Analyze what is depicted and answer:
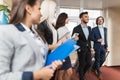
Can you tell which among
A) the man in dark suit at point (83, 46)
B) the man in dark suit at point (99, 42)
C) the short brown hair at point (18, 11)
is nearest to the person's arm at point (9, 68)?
the short brown hair at point (18, 11)

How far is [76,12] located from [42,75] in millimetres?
6922

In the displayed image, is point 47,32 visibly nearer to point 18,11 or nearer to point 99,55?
point 18,11

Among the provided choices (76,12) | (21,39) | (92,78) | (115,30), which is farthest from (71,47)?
(115,30)

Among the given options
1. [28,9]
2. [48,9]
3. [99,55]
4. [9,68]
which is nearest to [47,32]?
[48,9]

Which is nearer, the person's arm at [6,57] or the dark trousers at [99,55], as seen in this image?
the person's arm at [6,57]

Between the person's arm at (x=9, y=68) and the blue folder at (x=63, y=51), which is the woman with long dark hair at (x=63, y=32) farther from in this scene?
the person's arm at (x=9, y=68)

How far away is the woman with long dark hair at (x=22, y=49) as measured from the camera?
2.77ft

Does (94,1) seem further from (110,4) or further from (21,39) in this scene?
(21,39)

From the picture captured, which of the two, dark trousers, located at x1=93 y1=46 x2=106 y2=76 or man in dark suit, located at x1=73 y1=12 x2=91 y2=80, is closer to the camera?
man in dark suit, located at x1=73 y1=12 x2=91 y2=80

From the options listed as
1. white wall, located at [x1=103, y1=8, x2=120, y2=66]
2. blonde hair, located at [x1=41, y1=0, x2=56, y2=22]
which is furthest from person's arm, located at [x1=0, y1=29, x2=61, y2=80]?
white wall, located at [x1=103, y1=8, x2=120, y2=66]

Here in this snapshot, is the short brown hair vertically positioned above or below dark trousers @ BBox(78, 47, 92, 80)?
above

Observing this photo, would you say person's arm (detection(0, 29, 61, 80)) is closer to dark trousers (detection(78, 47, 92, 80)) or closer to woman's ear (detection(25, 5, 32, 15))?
woman's ear (detection(25, 5, 32, 15))

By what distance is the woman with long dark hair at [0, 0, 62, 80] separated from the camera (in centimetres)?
84

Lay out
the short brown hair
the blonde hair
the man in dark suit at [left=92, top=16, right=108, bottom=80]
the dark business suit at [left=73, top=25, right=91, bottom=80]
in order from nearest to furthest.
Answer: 1. the short brown hair
2. the blonde hair
3. the dark business suit at [left=73, top=25, right=91, bottom=80]
4. the man in dark suit at [left=92, top=16, right=108, bottom=80]
